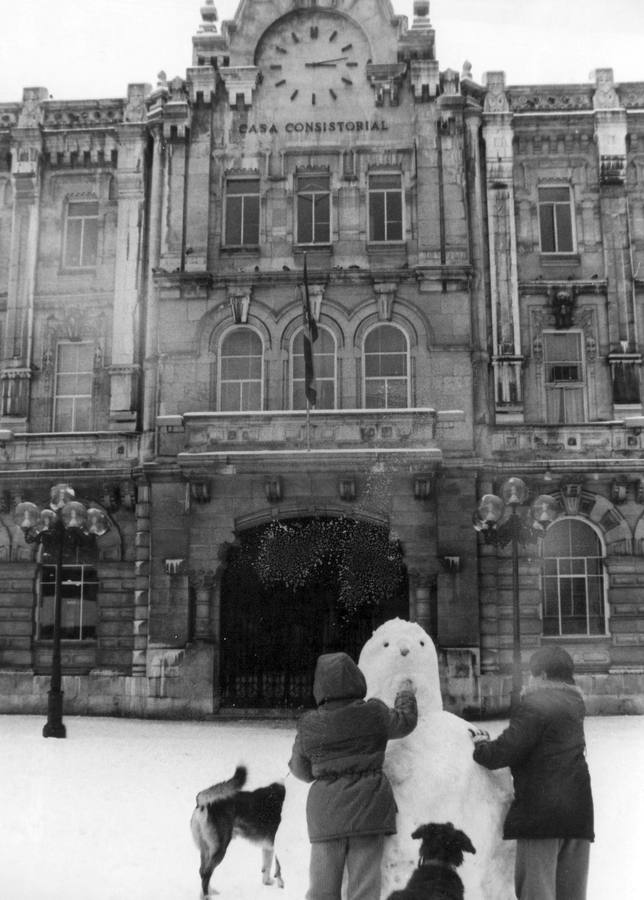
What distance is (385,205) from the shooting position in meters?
20.3

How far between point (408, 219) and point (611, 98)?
5.16 meters

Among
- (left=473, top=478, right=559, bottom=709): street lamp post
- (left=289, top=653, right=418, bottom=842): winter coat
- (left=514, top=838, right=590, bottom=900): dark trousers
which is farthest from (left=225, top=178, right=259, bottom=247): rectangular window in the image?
(left=514, top=838, right=590, bottom=900): dark trousers

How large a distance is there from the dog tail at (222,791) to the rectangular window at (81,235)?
49.8ft

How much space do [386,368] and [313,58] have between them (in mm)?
6952

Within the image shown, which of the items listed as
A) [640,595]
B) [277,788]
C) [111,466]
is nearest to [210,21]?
[111,466]

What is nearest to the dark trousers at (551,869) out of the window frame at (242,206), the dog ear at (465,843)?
the dog ear at (465,843)

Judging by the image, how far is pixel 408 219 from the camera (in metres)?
20.1

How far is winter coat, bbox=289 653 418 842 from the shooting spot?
19.0ft

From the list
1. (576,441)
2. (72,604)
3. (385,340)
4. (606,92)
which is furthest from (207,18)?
(72,604)

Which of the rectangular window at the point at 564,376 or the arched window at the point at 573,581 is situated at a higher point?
the rectangular window at the point at 564,376

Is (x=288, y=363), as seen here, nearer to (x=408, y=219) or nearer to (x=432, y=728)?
(x=408, y=219)

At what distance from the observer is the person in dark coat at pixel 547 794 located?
5.91 meters

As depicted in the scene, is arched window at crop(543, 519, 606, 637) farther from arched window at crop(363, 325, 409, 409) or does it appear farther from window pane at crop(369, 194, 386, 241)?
window pane at crop(369, 194, 386, 241)

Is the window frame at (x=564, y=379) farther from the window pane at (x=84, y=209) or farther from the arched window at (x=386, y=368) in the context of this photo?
the window pane at (x=84, y=209)
